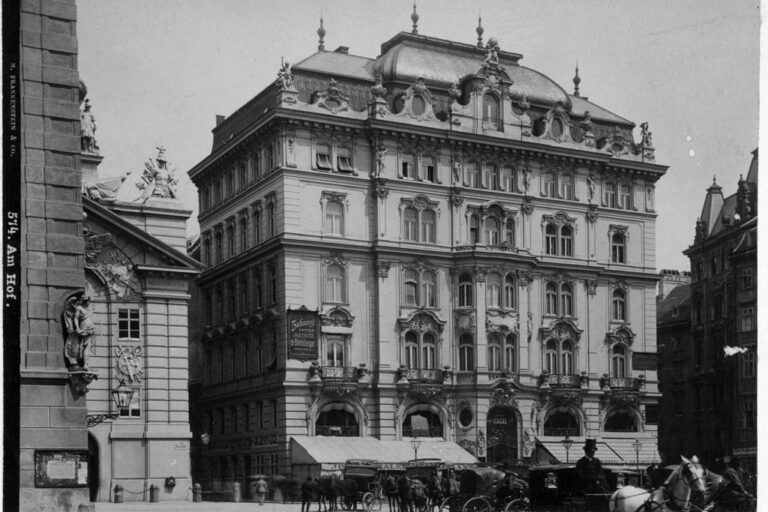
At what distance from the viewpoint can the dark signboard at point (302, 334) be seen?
53969mm

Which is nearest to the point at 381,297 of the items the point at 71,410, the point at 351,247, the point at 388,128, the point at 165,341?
the point at 351,247

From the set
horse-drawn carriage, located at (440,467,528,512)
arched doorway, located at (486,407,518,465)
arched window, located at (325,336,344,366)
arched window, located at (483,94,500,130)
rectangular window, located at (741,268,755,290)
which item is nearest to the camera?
A: horse-drawn carriage, located at (440,467,528,512)

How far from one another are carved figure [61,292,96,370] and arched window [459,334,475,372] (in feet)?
119

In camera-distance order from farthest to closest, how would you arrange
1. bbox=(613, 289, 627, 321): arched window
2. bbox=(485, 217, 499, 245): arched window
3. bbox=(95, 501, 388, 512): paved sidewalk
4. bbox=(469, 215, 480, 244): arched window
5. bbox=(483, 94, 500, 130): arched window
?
bbox=(613, 289, 627, 321): arched window
bbox=(485, 217, 499, 245): arched window
bbox=(483, 94, 500, 130): arched window
bbox=(469, 215, 480, 244): arched window
bbox=(95, 501, 388, 512): paved sidewalk

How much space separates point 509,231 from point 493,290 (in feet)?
10.1

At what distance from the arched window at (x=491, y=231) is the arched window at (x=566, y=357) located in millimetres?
6231

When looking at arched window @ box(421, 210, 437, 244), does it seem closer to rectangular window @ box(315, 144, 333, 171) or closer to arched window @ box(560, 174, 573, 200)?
rectangular window @ box(315, 144, 333, 171)

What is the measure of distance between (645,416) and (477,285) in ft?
39.9

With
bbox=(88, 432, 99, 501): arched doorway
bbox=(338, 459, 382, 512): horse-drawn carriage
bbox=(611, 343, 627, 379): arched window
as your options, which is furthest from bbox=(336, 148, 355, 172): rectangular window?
bbox=(88, 432, 99, 501): arched doorway

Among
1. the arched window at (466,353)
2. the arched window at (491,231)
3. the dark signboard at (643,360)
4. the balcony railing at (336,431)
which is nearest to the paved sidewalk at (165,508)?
the balcony railing at (336,431)

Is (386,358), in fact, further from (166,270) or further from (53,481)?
(53,481)

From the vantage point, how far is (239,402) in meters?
58.8

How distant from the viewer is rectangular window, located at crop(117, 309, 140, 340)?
4512 cm

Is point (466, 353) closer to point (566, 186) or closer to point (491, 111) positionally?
point (566, 186)
